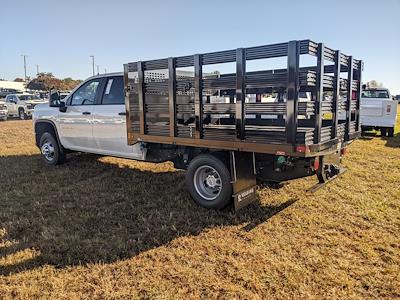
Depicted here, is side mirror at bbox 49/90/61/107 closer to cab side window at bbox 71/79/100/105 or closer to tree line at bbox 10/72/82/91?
cab side window at bbox 71/79/100/105

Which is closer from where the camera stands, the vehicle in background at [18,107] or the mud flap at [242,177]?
the mud flap at [242,177]

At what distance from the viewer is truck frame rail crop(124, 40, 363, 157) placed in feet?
12.5

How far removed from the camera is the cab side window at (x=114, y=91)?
632cm

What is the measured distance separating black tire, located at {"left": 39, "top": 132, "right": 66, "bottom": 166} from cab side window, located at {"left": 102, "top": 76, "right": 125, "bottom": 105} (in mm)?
2076

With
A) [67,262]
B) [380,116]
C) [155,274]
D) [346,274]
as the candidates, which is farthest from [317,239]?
[380,116]

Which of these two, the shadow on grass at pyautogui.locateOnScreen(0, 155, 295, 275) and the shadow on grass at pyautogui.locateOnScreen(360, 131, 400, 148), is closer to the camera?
the shadow on grass at pyautogui.locateOnScreen(0, 155, 295, 275)

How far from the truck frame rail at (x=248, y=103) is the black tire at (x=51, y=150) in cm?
292

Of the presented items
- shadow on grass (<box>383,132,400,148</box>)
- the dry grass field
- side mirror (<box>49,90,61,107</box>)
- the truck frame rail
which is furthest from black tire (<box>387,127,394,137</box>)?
side mirror (<box>49,90,61,107</box>)

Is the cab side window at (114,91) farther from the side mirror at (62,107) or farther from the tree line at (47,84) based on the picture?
the tree line at (47,84)

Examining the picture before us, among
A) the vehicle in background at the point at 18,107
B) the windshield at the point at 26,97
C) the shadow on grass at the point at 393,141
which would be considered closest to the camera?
the shadow on grass at the point at 393,141

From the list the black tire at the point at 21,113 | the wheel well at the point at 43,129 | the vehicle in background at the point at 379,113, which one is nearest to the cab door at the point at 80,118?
the wheel well at the point at 43,129

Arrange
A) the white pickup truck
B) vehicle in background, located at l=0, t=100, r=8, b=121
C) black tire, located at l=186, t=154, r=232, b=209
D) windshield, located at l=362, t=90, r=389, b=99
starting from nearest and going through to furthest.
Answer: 1. black tire, located at l=186, t=154, r=232, b=209
2. the white pickup truck
3. windshield, located at l=362, t=90, r=389, b=99
4. vehicle in background, located at l=0, t=100, r=8, b=121

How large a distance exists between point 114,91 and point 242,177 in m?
3.17

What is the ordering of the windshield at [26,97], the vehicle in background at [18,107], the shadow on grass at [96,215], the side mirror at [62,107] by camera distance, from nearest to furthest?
the shadow on grass at [96,215] → the side mirror at [62,107] → the vehicle in background at [18,107] → the windshield at [26,97]
